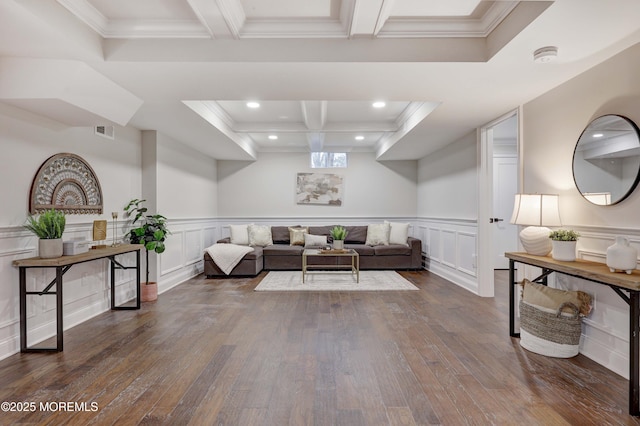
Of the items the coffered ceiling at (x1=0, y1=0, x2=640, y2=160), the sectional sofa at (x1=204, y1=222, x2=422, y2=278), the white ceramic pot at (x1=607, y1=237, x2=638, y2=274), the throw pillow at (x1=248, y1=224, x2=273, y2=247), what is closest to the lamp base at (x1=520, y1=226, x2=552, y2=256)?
the white ceramic pot at (x1=607, y1=237, x2=638, y2=274)

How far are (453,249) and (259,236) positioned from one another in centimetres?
357

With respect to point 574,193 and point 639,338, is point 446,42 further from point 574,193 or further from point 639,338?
point 639,338

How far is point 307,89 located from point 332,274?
352 cm

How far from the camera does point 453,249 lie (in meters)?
5.25

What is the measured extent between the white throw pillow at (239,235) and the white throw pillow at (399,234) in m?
2.88

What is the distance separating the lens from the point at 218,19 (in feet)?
7.32

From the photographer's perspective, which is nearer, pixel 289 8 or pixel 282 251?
pixel 289 8

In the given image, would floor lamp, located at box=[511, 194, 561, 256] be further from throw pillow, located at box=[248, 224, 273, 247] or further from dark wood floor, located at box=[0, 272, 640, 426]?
throw pillow, located at box=[248, 224, 273, 247]

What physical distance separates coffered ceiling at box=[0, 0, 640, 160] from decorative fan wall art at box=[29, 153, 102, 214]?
0.44 meters

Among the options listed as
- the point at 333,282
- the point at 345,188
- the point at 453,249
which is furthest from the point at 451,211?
the point at 345,188

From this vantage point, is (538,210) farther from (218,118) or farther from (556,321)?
(218,118)

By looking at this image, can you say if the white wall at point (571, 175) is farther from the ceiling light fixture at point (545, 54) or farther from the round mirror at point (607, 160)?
the ceiling light fixture at point (545, 54)

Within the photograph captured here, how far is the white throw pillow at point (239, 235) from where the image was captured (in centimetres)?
636

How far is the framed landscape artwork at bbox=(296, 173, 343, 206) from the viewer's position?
724 centimetres
